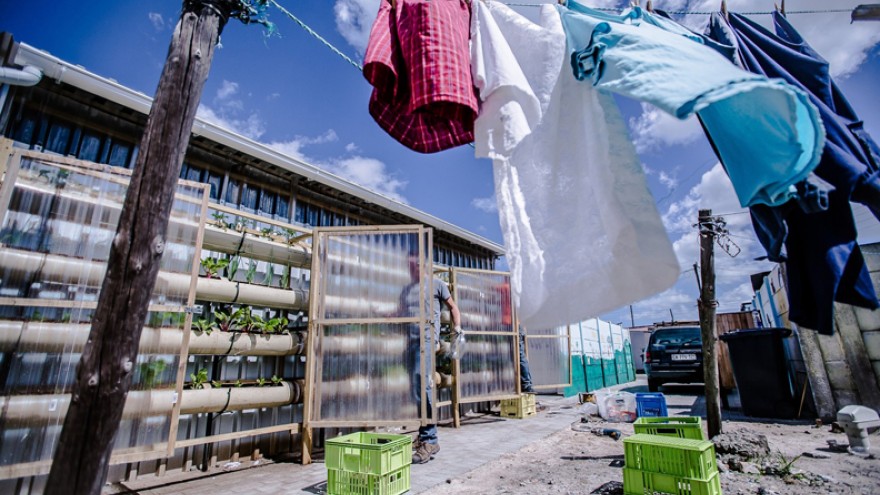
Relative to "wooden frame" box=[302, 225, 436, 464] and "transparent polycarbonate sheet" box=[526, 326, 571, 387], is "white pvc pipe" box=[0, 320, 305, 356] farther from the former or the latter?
"transparent polycarbonate sheet" box=[526, 326, 571, 387]

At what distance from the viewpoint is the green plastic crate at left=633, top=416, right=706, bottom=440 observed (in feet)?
12.2

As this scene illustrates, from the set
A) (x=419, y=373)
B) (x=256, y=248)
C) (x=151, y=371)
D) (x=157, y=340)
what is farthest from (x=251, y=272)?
(x=419, y=373)

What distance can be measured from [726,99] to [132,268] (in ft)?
7.36

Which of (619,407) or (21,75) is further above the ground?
(21,75)

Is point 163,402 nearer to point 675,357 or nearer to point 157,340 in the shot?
point 157,340

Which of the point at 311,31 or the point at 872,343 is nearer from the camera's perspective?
the point at 311,31

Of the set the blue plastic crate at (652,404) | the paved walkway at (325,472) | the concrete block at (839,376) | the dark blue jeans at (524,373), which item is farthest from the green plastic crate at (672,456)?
the concrete block at (839,376)

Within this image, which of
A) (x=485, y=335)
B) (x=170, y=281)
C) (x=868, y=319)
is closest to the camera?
(x=170, y=281)

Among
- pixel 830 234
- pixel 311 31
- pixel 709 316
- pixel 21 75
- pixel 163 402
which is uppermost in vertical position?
pixel 311 31

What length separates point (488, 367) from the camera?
720cm

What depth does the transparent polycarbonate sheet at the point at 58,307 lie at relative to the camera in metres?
2.93

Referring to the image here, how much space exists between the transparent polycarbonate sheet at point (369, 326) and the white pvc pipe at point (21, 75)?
2.84 metres

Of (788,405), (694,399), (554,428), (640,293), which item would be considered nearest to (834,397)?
(788,405)

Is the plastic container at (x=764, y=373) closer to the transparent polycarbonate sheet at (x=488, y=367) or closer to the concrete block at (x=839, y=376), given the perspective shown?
the concrete block at (x=839, y=376)
